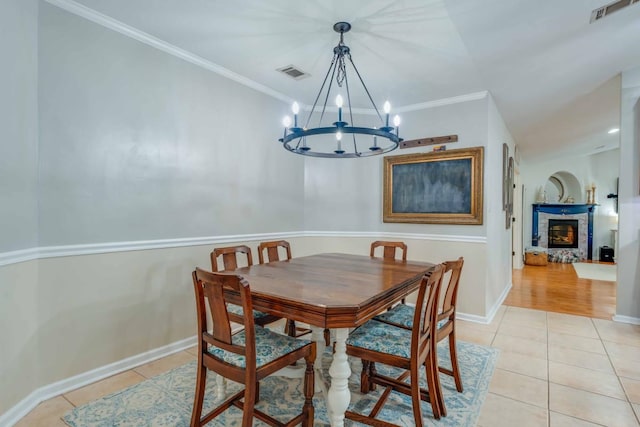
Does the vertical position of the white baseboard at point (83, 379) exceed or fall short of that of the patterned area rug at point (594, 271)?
it exceeds it

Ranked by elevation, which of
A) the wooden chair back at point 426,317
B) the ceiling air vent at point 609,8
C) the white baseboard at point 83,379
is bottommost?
the white baseboard at point 83,379

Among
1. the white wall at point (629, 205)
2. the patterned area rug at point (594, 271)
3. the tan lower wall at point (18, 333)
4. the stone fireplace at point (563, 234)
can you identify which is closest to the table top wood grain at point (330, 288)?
the tan lower wall at point (18, 333)

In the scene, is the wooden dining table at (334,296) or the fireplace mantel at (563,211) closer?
the wooden dining table at (334,296)

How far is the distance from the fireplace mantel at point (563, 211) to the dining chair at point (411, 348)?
879cm

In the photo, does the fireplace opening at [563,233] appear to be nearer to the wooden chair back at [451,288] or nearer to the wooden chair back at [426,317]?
the wooden chair back at [451,288]

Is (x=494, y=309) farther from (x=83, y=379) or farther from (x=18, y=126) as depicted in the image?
(x=18, y=126)

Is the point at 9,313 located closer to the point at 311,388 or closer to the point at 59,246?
the point at 59,246

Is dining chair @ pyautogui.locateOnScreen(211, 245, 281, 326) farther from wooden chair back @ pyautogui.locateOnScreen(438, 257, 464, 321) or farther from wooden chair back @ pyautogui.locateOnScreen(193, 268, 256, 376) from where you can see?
wooden chair back @ pyautogui.locateOnScreen(438, 257, 464, 321)

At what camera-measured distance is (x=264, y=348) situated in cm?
161

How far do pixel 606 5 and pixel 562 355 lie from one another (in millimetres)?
2661

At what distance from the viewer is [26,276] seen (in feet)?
6.20

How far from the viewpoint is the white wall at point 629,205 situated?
3.35 meters

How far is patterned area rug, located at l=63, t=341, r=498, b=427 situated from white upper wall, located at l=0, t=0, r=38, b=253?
43.2 inches

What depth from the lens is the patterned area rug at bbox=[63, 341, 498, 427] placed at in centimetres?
181
